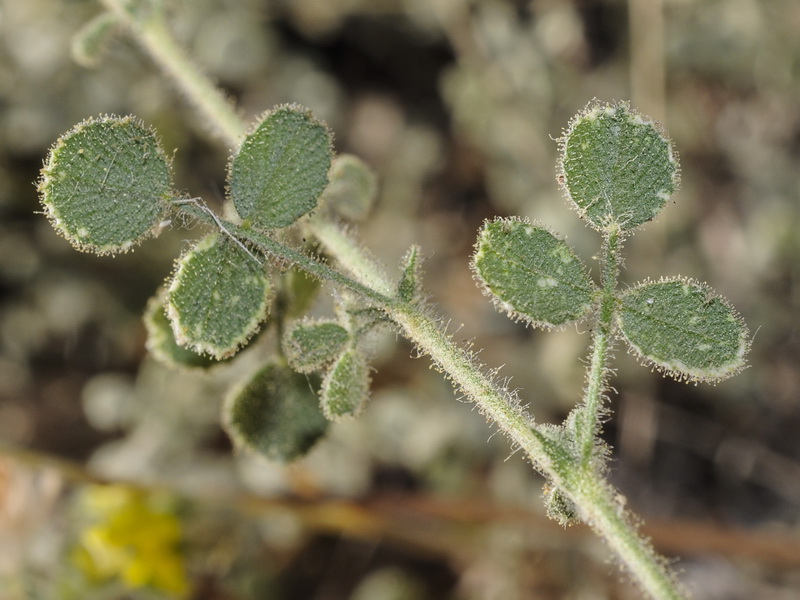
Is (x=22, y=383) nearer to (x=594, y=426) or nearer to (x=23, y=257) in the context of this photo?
(x=23, y=257)

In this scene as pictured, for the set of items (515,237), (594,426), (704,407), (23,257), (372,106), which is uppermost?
(372,106)

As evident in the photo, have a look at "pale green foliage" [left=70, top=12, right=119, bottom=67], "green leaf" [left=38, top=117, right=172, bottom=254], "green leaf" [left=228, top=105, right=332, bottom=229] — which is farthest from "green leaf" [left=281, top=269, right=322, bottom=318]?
"pale green foliage" [left=70, top=12, right=119, bottom=67]

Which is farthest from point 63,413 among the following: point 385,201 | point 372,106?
point 372,106

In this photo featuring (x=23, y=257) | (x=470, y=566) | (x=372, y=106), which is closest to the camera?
(x=470, y=566)

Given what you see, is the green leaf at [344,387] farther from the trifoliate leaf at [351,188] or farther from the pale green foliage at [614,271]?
the trifoliate leaf at [351,188]

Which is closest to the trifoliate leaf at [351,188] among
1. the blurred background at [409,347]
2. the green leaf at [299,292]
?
the green leaf at [299,292]

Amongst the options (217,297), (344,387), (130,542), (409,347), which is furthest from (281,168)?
(409,347)

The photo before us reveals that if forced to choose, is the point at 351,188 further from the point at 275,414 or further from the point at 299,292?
the point at 275,414
